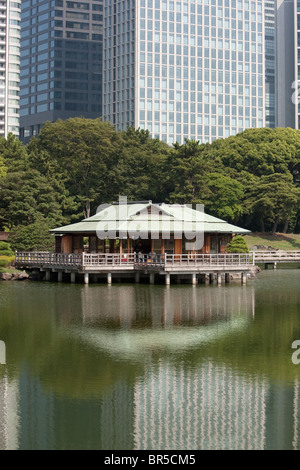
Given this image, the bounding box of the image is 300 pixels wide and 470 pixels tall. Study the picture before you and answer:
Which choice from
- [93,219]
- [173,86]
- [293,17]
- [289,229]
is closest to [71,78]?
[173,86]

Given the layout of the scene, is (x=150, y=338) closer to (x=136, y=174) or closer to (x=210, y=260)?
(x=210, y=260)

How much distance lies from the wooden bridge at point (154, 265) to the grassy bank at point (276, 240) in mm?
39312

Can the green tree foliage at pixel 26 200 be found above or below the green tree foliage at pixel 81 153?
below

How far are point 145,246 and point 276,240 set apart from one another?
43.5 metres

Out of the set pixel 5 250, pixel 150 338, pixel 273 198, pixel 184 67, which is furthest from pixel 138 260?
pixel 184 67

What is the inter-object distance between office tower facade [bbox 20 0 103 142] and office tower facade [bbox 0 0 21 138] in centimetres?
2825

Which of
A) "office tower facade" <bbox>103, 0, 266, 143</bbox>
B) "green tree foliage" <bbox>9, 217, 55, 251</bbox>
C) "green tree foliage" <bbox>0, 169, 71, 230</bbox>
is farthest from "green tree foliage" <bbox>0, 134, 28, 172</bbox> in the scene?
"office tower facade" <bbox>103, 0, 266, 143</bbox>

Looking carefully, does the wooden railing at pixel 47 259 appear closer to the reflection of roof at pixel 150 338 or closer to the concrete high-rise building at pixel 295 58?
the reflection of roof at pixel 150 338

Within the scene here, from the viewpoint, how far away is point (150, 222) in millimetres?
50562

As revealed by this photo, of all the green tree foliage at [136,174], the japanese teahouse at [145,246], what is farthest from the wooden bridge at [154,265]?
the green tree foliage at [136,174]

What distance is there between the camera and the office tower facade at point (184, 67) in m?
146

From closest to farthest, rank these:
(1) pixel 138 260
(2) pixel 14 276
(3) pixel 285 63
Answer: (1) pixel 138 260, (2) pixel 14 276, (3) pixel 285 63

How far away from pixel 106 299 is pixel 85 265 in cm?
895

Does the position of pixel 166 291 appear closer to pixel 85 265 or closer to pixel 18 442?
pixel 85 265
